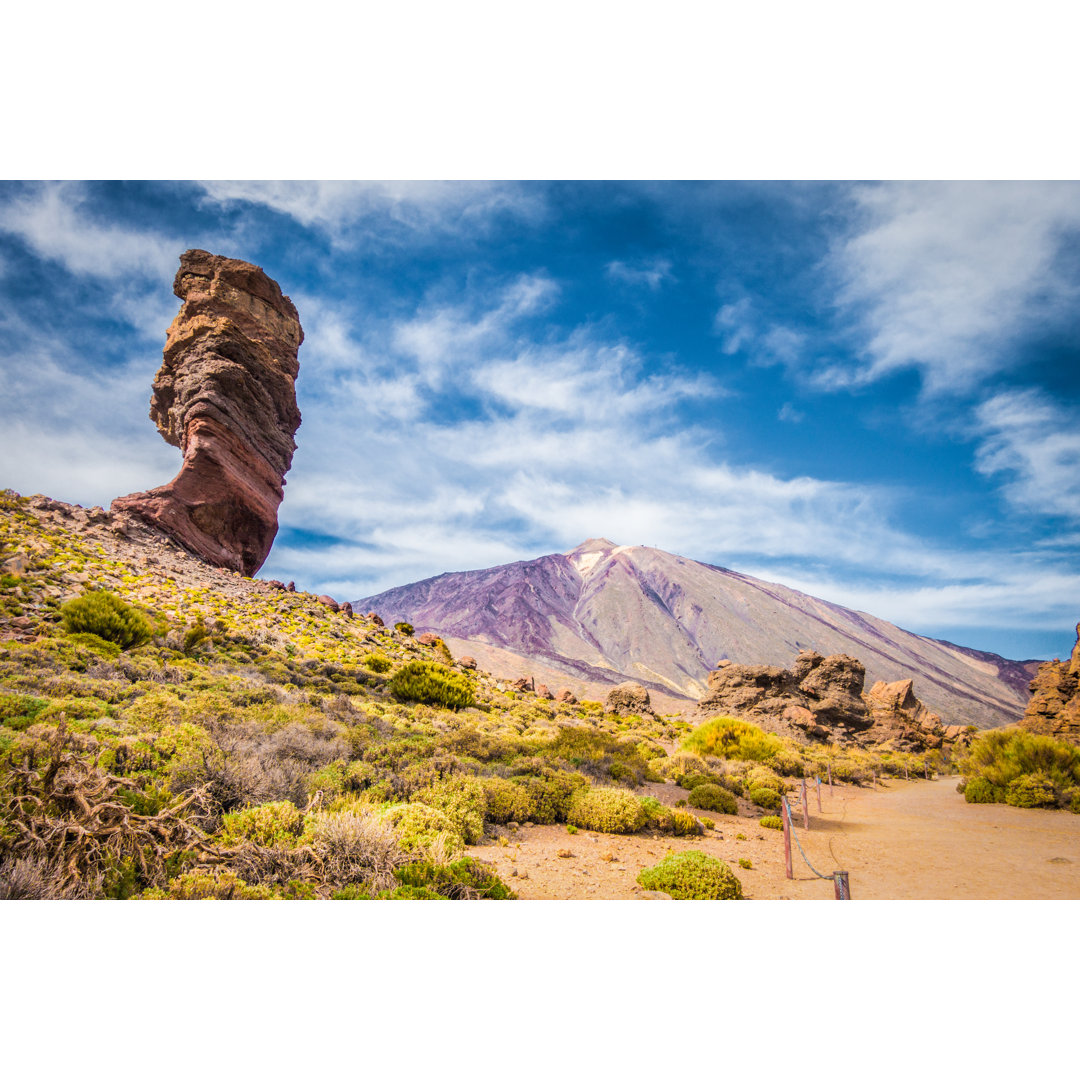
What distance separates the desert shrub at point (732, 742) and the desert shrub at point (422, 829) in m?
9.05

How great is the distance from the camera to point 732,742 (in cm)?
1236

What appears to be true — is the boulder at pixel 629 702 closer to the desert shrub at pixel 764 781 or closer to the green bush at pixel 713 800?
the desert shrub at pixel 764 781

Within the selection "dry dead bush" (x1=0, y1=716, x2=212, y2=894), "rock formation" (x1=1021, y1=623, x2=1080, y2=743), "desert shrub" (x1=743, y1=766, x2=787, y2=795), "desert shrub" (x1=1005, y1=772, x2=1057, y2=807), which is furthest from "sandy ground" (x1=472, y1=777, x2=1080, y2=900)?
"rock formation" (x1=1021, y1=623, x2=1080, y2=743)

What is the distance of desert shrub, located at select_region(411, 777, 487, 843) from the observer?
527cm

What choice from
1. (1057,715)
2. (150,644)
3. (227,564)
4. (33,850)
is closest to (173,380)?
(227,564)

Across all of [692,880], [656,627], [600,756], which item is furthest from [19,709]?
[656,627]

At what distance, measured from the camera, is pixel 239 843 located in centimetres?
394

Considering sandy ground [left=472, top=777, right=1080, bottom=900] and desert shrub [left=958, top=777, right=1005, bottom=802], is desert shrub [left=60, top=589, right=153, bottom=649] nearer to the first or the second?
sandy ground [left=472, top=777, right=1080, bottom=900]

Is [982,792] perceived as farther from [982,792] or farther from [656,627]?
[656,627]

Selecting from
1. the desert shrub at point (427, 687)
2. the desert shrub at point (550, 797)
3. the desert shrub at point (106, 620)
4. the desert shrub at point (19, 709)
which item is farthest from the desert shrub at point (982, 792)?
the desert shrub at point (106, 620)

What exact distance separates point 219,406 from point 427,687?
15.1 meters

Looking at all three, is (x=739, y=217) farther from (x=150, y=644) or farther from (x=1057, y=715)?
(x=1057, y=715)

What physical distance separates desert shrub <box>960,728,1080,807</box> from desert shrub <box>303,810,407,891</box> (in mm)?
10468

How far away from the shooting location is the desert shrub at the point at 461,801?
527 centimetres
